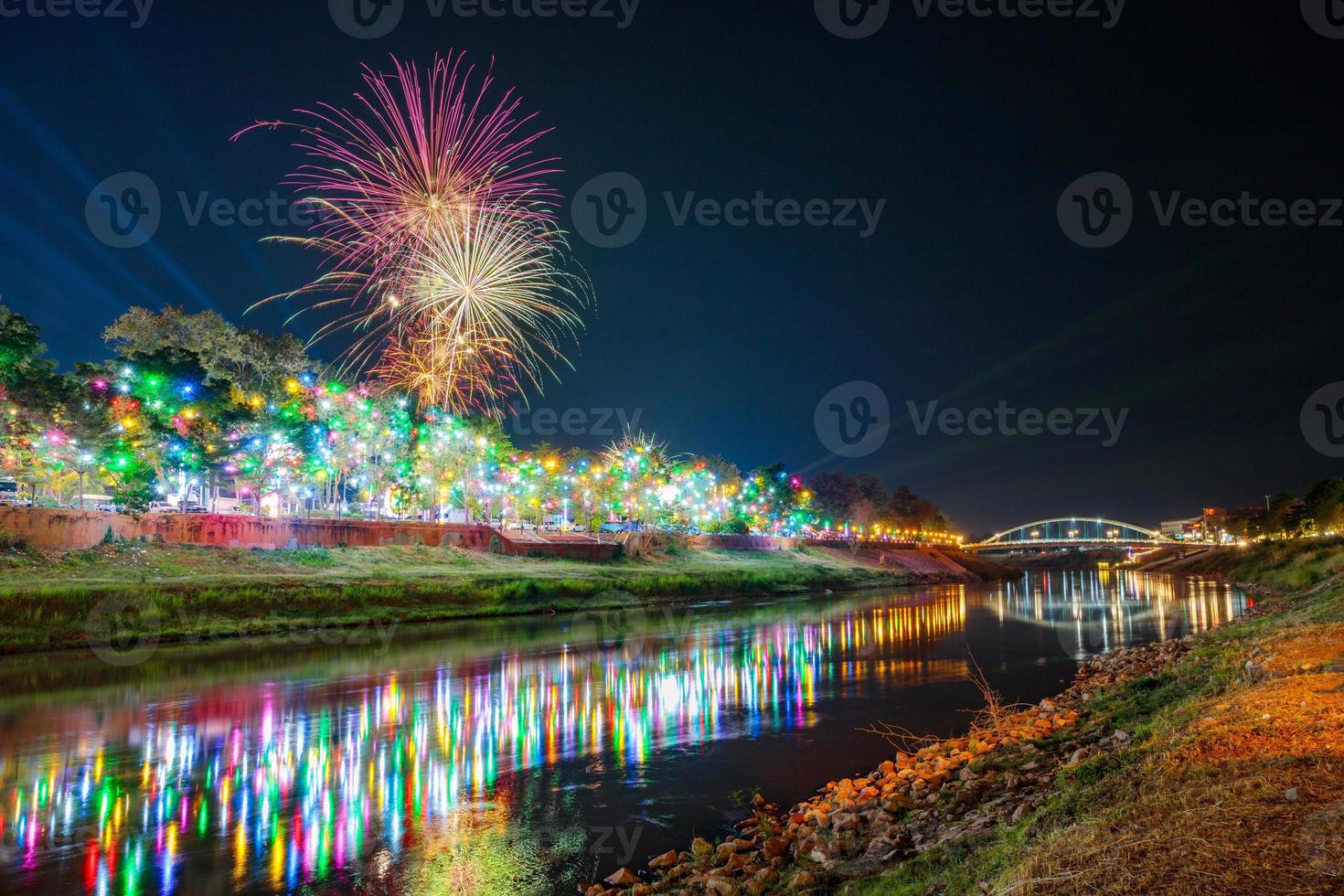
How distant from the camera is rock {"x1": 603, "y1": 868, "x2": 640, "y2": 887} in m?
9.39

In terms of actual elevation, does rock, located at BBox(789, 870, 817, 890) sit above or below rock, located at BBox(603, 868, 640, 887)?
above

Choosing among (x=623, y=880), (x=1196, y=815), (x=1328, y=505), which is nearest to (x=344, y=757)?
(x=623, y=880)

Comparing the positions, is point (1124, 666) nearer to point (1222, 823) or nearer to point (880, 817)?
point (880, 817)

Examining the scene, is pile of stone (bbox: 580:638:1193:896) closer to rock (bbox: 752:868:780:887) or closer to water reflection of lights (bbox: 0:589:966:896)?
rock (bbox: 752:868:780:887)

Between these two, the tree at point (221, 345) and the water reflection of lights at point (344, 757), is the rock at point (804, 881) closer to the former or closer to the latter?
the water reflection of lights at point (344, 757)

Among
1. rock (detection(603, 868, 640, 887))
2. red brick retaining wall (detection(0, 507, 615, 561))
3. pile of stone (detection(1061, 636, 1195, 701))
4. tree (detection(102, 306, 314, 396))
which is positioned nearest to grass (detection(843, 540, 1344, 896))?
rock (detection(603, 868, 640, 887))

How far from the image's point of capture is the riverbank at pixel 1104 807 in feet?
18.2

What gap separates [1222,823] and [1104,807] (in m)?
1.40

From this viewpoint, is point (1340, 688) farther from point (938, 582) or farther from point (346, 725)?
point (938, 582)

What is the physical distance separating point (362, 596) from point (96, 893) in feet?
106

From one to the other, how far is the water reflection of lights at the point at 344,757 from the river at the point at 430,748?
6 cm

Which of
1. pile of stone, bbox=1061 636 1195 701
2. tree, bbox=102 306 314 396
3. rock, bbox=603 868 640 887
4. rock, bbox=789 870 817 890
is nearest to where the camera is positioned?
rock, bbox=789 870 817 890

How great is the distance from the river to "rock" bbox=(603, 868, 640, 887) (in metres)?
0.47

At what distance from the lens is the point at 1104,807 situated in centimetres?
725
